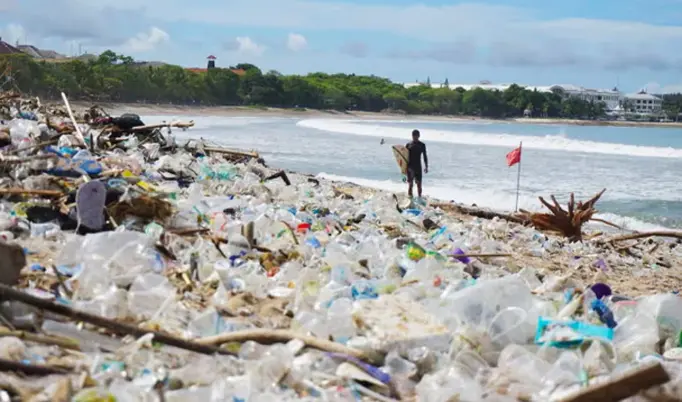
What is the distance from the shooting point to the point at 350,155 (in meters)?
24.3

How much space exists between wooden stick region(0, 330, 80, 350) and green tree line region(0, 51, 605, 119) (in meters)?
20.4

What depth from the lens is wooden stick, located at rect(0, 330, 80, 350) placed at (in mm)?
2355

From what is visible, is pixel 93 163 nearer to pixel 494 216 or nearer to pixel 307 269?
pixel 307 269

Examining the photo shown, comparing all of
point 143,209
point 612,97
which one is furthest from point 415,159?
point 612,97

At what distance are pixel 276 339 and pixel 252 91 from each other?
225ft

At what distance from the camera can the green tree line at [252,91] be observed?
49.6 m

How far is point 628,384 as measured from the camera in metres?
2.21

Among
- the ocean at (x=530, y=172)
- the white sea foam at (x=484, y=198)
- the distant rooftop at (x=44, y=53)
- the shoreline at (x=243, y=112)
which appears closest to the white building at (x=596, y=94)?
the shoreline at (x=243, y=112)

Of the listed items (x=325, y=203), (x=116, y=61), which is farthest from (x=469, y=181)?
(x=116, y=61)

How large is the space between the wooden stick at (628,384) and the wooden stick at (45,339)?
162 cm

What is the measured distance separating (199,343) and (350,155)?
21830mm

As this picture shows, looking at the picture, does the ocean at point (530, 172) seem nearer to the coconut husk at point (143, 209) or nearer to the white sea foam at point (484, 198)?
the white sea foam at point (484, 198)

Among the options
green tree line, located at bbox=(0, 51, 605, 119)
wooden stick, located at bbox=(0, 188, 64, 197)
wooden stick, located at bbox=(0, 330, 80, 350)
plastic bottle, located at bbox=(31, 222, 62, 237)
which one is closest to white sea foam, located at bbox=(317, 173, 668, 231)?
wooden stick, located at bbox=(0, 188, 64, 197)

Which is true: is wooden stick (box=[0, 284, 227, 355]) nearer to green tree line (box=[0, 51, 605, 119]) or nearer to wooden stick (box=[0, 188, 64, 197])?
wooden stick (box=[0, 188, 64, 197])
